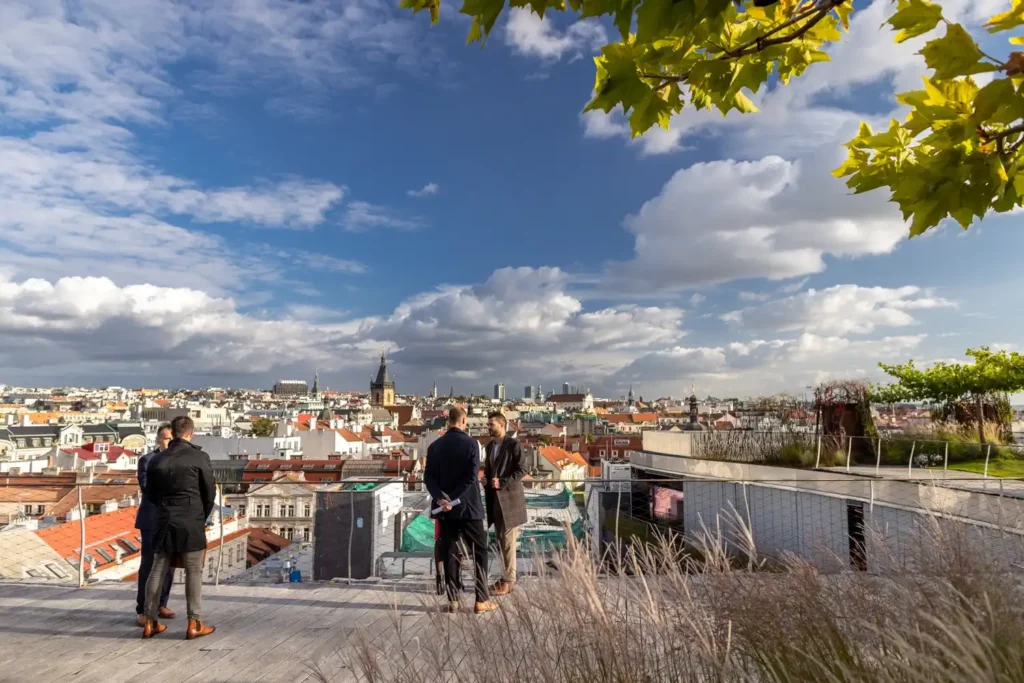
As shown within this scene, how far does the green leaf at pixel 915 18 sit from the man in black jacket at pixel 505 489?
3.78 m

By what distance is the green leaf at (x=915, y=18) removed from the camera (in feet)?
6.04

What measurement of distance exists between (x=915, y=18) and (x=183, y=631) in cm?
523

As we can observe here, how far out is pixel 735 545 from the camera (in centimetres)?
273

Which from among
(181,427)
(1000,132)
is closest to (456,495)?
(181,427)

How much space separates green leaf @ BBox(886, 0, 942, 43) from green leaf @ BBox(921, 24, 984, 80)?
0.09m

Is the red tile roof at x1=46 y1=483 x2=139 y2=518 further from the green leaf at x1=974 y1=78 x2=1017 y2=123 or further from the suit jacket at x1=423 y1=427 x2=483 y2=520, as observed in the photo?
the green leaf at x1=974 y1=78 x2=1017 y2=123

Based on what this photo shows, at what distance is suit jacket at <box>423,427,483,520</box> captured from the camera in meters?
4.66

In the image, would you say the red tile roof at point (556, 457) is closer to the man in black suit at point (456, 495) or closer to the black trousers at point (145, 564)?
the man in black suit at point (456, 495)

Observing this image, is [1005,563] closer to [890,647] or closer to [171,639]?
[890,647]

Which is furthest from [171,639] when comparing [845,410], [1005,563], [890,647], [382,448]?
[382,448]

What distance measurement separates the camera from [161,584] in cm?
429

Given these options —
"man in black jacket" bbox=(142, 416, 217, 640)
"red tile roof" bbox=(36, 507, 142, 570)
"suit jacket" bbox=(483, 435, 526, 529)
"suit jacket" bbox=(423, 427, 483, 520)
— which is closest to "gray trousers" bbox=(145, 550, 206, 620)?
"man in black jacket" bbox=(142, 416, 217, 640)

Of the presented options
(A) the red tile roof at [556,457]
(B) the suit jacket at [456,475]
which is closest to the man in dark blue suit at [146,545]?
(B) the suit jacket at [456,475]

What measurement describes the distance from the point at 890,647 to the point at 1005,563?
1.09 meters
